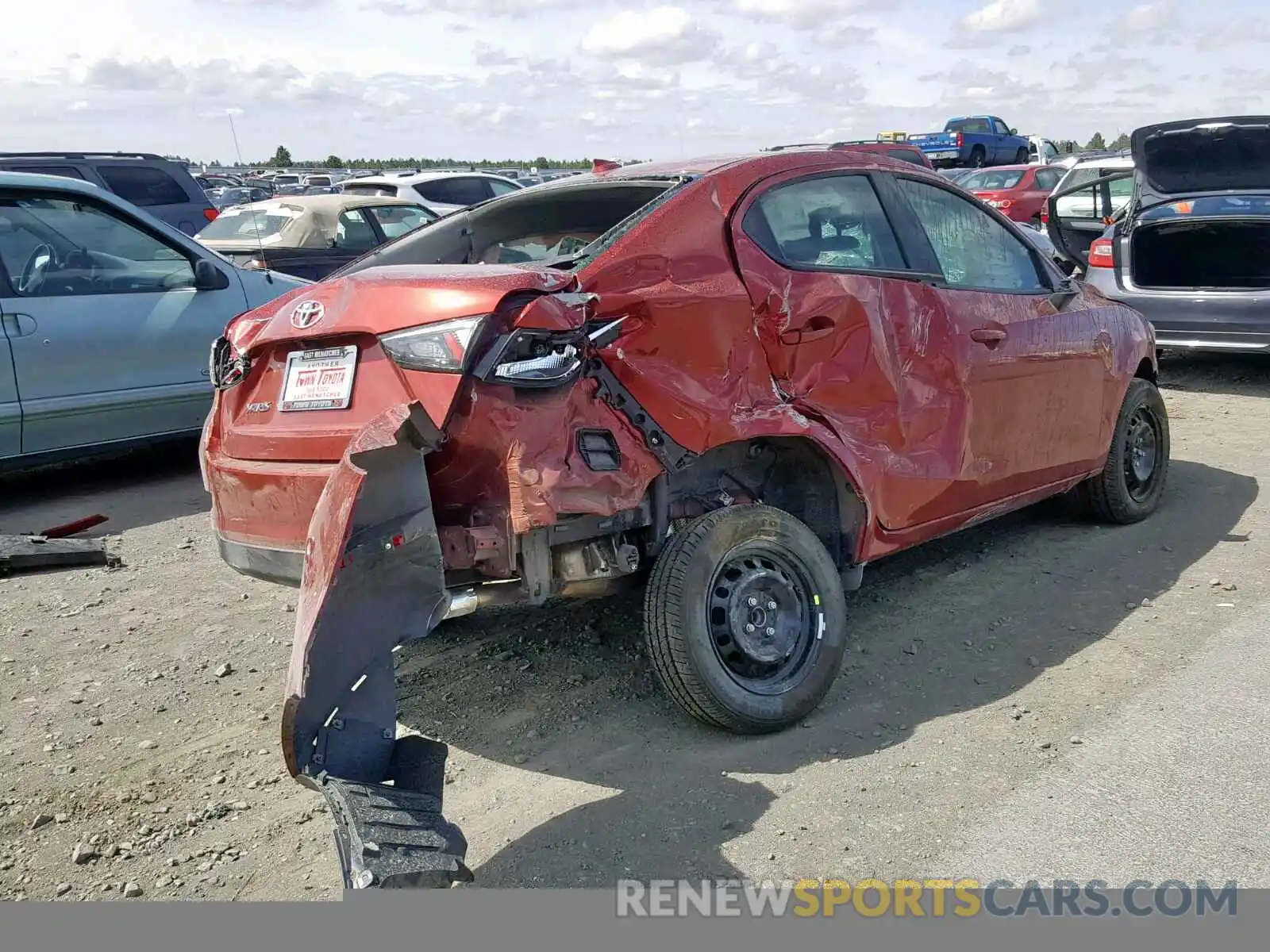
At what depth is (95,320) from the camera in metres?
6.65

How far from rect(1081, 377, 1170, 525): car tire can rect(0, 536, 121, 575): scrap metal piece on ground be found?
14.6 ft

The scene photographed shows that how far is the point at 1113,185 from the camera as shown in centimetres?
1510

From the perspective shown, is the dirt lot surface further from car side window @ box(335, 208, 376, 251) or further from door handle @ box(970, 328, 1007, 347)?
car side window @ box(335, 208, 376, 251)

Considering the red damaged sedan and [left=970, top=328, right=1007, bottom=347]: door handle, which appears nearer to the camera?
the red damaged sedan

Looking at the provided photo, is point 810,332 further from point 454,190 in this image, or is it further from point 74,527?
point 454,190

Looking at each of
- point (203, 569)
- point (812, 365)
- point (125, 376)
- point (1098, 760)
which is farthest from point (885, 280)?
point (125, 376)

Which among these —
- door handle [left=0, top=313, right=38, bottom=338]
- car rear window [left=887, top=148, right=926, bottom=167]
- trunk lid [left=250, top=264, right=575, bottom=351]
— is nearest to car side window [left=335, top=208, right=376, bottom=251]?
car rear window [left=887, top=148, right=926, bottom=167]

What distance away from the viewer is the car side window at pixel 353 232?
11914 millimetres

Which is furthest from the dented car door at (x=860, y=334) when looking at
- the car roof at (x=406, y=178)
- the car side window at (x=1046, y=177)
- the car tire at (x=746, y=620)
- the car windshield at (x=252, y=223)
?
the car side window at (x=1046, y=177)

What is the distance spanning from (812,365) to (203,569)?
3.04 m

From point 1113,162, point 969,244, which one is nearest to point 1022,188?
point 1113,162

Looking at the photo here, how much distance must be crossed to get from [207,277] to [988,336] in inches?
187

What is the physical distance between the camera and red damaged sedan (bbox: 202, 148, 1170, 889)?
307cm

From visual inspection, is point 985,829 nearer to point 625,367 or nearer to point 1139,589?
point 625,367
